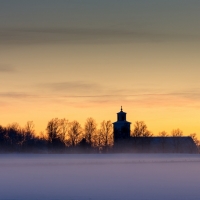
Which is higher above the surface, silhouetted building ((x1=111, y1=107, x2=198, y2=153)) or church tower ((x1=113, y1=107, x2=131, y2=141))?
church tower ((x1=113, y1=107, x2=131, y2=141))

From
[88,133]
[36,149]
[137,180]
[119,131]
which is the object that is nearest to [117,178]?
[137,180]

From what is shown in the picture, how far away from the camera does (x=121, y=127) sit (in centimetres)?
12581

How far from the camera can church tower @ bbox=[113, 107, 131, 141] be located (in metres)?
125

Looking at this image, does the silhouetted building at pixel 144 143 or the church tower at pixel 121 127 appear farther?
the church tower at pixel 121 127

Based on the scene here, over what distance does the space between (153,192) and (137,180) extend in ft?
22.6

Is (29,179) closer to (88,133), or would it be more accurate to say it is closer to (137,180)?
(137,180)

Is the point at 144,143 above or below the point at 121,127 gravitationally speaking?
below

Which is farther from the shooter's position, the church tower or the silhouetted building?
the church tower

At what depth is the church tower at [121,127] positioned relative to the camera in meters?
125

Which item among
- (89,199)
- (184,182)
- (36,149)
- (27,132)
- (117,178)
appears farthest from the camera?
(27,132)

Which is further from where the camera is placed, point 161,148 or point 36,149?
point 161,148

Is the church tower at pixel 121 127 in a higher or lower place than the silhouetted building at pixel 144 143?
higher

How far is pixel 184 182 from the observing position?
33.0 metres

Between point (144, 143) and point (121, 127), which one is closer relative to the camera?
point (144, 143)
